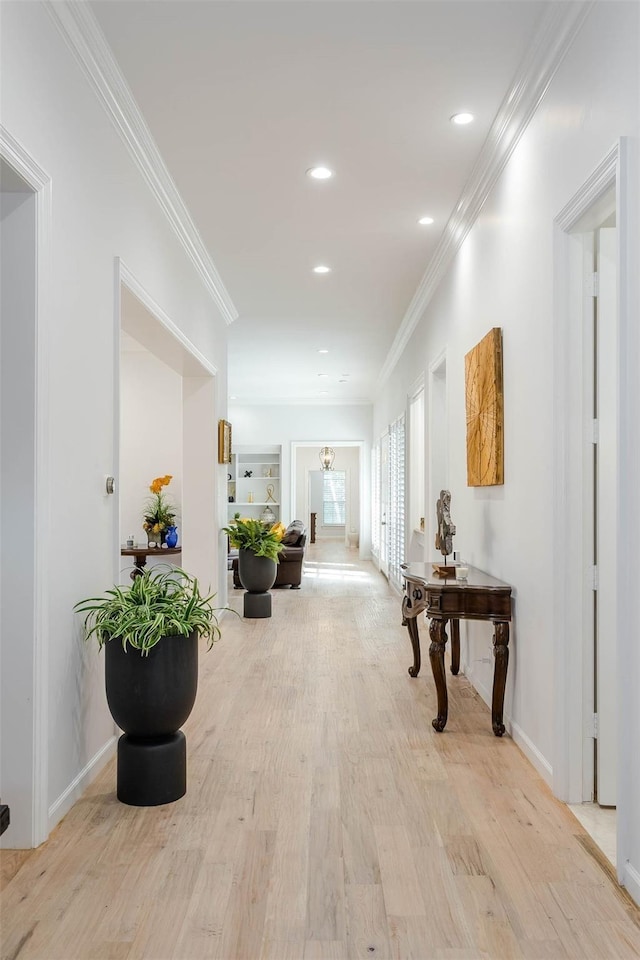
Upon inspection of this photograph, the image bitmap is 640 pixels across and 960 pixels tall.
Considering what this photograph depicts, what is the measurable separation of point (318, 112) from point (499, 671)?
273 centimetres

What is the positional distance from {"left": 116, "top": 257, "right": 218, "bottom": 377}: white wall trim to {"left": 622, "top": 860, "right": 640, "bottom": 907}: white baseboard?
2.96m

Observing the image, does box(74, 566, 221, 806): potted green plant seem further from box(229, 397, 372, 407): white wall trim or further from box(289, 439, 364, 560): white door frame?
box(229, 397, 372, 407): white wall trim

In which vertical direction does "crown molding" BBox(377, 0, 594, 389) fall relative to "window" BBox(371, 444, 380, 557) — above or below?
above

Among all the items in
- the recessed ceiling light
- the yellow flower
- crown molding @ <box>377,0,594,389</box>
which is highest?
the recessed ceiling light

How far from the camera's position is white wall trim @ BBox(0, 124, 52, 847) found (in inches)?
92.9

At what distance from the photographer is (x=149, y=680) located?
2602 mm

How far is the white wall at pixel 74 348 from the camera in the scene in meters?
2.39

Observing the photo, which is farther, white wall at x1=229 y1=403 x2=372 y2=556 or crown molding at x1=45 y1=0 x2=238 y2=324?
white wall at x1=229 y1=403 x2=372 y2=556

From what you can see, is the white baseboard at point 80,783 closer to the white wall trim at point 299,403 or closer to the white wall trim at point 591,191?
the white wall trim at point 591,191

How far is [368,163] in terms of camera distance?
385 centimetres

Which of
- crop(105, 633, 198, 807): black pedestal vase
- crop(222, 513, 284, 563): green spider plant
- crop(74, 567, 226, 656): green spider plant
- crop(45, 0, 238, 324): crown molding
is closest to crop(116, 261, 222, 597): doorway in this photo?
crop(222, 513, 284, 563): green spider plant

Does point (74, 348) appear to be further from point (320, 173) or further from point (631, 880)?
point (631, 880)

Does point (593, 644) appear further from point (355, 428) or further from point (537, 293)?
point (355, 428)

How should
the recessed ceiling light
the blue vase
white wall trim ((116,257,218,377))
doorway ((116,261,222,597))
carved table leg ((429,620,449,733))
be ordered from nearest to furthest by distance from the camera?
white wall trim ((116,257,218,377))
carved table leg ((429,620,449,733))
the recessed ceiling light
doorway ((116,261,222,597))
the blue vase
